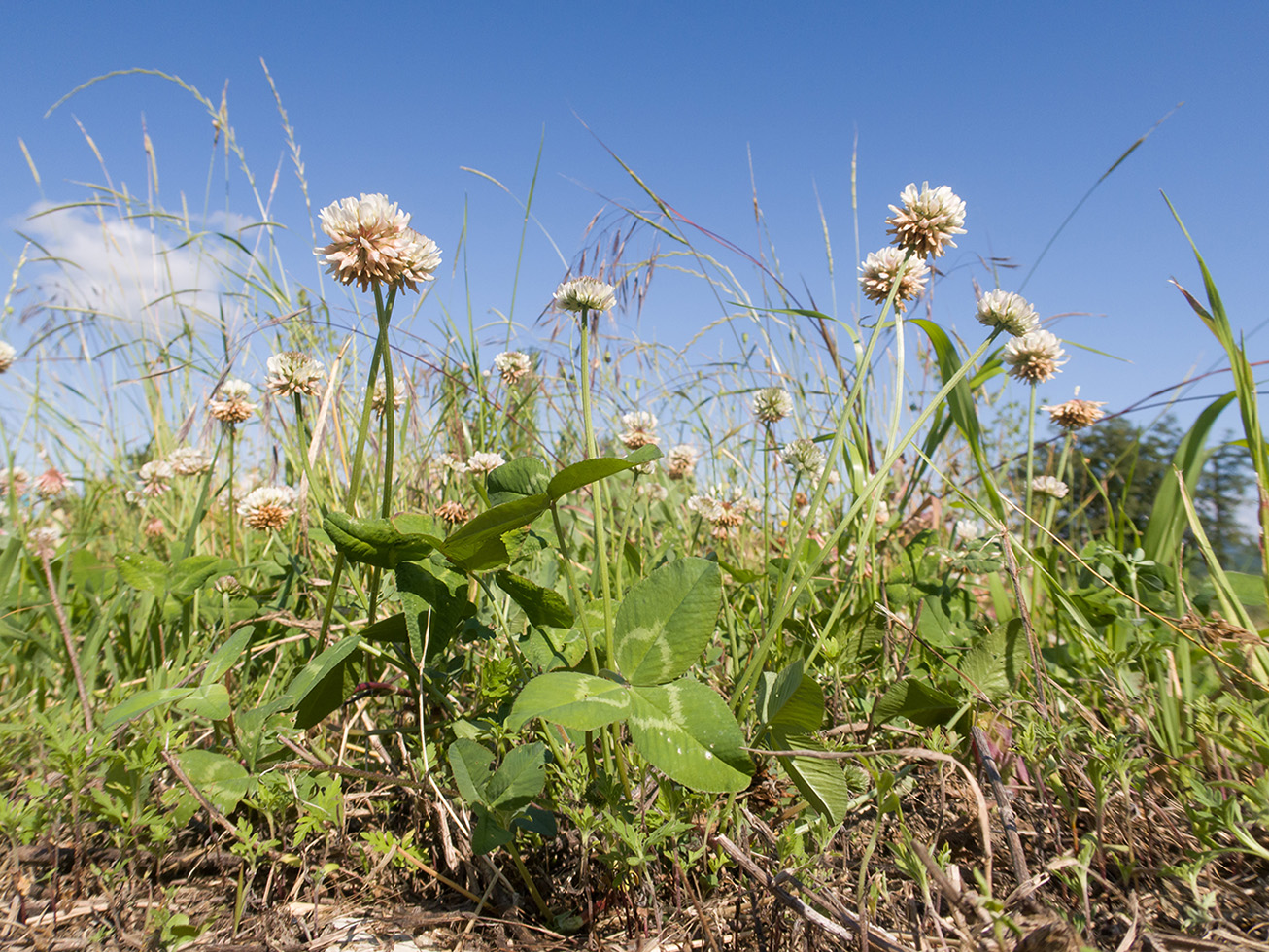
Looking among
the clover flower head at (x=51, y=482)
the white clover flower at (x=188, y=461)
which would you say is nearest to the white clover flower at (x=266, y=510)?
the white clover flower at (x=188, y=461)

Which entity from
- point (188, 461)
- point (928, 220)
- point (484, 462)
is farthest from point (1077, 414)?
point (188, 461)

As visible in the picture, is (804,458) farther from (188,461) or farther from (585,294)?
(188,461)

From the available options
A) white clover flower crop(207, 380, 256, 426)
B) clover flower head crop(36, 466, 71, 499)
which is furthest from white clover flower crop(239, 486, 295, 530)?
clover flower head crop(36, 466, 71, 499)

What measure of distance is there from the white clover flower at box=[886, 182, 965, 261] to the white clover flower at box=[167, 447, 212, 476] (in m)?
2.30

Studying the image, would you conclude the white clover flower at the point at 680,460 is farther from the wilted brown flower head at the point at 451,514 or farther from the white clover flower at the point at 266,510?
the white clover flower at the point at 266,510

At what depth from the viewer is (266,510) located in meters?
2.07

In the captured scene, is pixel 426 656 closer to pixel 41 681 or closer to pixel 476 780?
pixel 476 780

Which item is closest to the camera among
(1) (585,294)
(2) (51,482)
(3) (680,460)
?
(1) (585,294)

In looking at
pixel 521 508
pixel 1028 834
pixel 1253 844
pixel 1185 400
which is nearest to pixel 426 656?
pixel 521 508

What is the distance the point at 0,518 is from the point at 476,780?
2.31 m

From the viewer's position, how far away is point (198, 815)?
1018 mm

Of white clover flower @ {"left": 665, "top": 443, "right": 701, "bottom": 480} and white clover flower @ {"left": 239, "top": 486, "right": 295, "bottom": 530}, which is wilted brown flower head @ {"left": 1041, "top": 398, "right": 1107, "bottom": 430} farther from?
white clover flower @ {"left": 239, "top": 486, "right": 295, "bottom": 530}

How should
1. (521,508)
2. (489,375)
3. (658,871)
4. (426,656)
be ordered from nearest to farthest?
1. (521,508)
2. (658,871)
3. (426,656)
4. (489,375)

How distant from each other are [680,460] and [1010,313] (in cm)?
155
